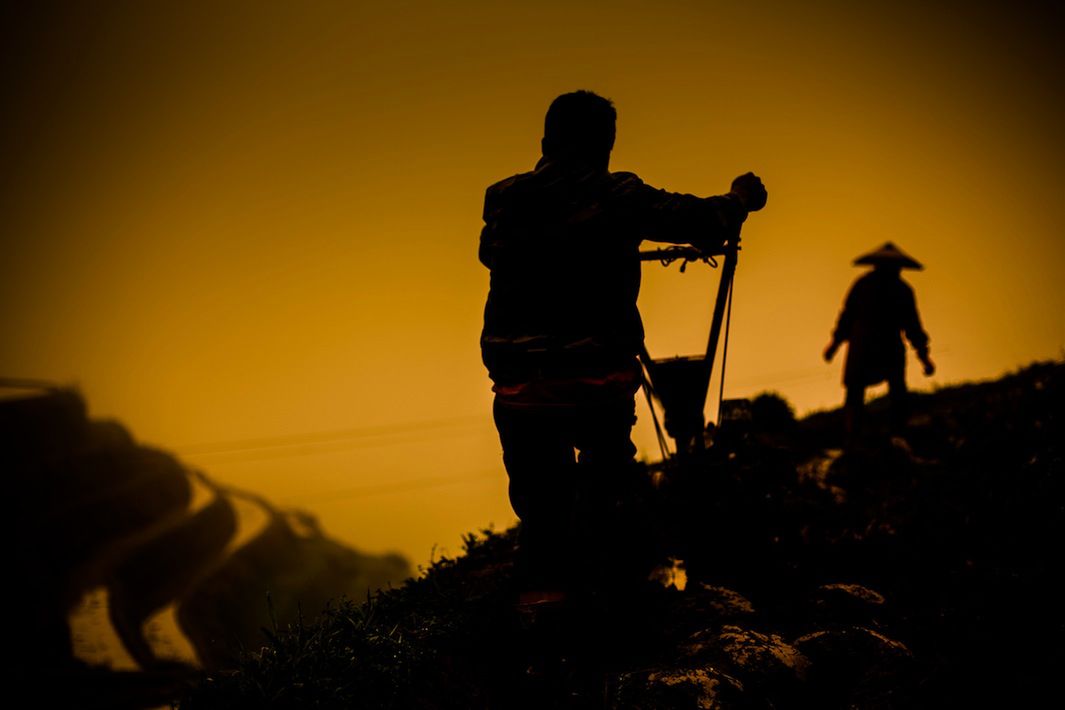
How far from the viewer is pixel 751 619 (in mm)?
2906

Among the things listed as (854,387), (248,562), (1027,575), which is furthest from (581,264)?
(248,562)

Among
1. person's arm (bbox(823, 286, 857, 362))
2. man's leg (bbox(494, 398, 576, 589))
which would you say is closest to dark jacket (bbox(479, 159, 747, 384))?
man's leg (bbox(494, 398, 576, 589))

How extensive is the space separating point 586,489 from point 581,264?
4.06ft

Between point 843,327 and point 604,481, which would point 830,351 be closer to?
point 843,327

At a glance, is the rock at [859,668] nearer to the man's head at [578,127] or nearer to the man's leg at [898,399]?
the man's head at [578,127]

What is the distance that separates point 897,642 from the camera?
7.72 ft

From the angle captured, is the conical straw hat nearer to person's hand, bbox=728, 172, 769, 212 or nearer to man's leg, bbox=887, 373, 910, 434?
man's leg, bbox=887, 373, 910, 434

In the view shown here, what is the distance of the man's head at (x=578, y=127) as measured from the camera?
104 inches

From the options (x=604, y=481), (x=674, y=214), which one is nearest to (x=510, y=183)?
(x=674, y=214)

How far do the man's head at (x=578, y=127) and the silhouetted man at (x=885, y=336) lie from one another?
645 centimetres

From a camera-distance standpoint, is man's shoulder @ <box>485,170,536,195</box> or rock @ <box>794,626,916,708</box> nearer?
rock @ <box>794,626,916,708</box>

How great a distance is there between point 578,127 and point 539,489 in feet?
5.78

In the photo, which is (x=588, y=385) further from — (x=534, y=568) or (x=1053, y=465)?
(x=1053, y=465)

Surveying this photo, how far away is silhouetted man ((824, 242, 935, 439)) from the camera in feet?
24.8
